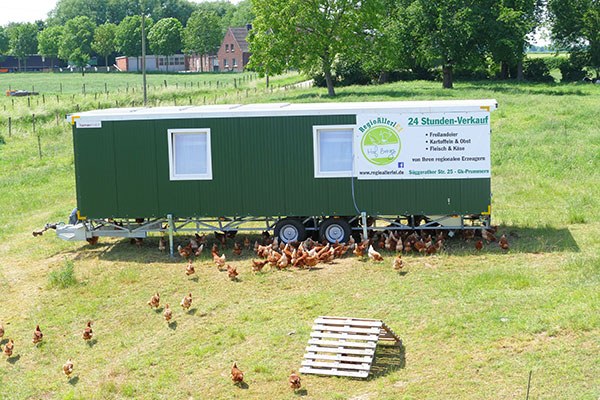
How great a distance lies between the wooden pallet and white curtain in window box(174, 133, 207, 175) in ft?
22.6

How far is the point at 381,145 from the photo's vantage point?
16.7 m

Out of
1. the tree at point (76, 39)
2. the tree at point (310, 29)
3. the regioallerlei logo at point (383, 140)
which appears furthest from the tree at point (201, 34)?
the regioallerlei logo at point (383, 140)

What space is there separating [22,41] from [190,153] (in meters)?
135

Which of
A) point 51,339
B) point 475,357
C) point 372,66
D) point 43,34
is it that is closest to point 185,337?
point 51,339

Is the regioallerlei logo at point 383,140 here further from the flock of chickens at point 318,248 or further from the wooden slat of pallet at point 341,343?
the wooden slat of pallet at point 341,343

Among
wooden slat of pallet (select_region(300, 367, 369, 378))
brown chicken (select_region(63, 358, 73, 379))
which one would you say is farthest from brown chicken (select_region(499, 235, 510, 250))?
brown chicken (select_region(63, 358, 73, 379))

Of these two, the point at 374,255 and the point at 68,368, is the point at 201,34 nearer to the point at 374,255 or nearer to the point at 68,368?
the point at 374,255

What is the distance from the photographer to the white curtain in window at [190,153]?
17.3 meters

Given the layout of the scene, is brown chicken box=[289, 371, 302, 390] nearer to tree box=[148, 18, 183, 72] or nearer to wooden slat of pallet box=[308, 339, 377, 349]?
wooden slat of pallet box=[308, 339, 377, 349]

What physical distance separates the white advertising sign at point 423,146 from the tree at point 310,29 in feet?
106

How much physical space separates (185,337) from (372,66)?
130ft

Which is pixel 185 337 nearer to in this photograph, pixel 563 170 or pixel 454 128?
pixel 454 128

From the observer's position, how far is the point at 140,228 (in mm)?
17953

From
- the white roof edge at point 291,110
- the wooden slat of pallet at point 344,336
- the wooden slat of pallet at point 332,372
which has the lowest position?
the wooden slat of pallet at point 332,372
